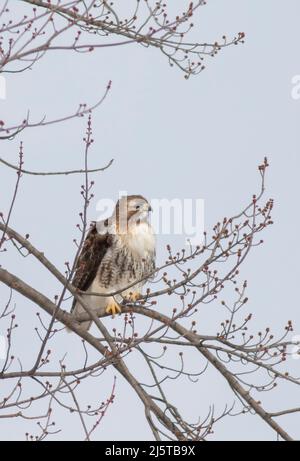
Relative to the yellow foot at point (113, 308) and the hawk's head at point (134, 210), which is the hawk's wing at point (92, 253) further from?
the yellow foot at point (113, 308)

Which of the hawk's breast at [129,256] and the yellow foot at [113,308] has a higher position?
the hawk's breast at [129,256]

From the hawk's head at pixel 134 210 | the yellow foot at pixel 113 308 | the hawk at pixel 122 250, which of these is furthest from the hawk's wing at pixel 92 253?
the yellow foot at pixel 113 308

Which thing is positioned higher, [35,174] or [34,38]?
[34,38]

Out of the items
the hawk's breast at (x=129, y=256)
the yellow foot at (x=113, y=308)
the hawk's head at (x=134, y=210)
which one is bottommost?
the yellow foot at (x=113, y=308)

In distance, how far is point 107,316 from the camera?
1124 cm

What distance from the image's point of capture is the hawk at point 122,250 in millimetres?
11492

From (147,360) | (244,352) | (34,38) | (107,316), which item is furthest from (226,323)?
(34,38)

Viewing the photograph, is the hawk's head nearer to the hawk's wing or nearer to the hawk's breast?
the hawk's breast

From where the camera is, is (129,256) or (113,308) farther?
(129,256)

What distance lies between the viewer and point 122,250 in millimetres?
11484

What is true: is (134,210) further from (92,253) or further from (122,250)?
(92,253)

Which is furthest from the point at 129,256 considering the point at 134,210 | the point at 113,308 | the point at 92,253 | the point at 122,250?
the point at 113,308

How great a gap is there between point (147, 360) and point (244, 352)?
1.08m
